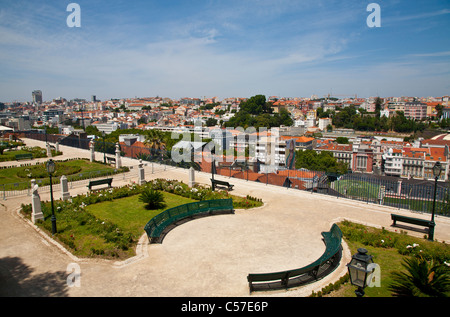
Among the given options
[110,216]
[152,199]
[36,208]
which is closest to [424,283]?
[152,199]

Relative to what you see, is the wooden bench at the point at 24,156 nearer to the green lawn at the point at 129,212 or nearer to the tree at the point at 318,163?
the green lawn at the point at 129,212

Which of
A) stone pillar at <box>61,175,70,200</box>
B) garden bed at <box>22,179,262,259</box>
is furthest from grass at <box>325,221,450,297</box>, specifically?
stone pillar at <box>61,175,70,200</box>

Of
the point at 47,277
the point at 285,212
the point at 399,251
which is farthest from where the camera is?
the point at 285,212

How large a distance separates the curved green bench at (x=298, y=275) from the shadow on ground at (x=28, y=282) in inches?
169

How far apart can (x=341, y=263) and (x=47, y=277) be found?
7.61m

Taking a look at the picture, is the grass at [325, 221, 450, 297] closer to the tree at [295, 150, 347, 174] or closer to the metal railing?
the metal railing

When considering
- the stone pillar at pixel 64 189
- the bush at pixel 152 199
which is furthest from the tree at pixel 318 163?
the stone pillar at pixel 64 189

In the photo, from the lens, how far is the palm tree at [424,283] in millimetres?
6164

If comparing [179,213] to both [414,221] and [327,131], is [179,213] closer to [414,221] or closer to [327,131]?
[414,221]

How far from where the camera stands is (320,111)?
6358 inches

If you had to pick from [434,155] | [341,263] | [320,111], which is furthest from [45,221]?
[320,111]

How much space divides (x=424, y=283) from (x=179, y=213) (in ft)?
26.0

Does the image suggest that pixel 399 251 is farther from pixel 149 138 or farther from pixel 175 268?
pixel 149 138
